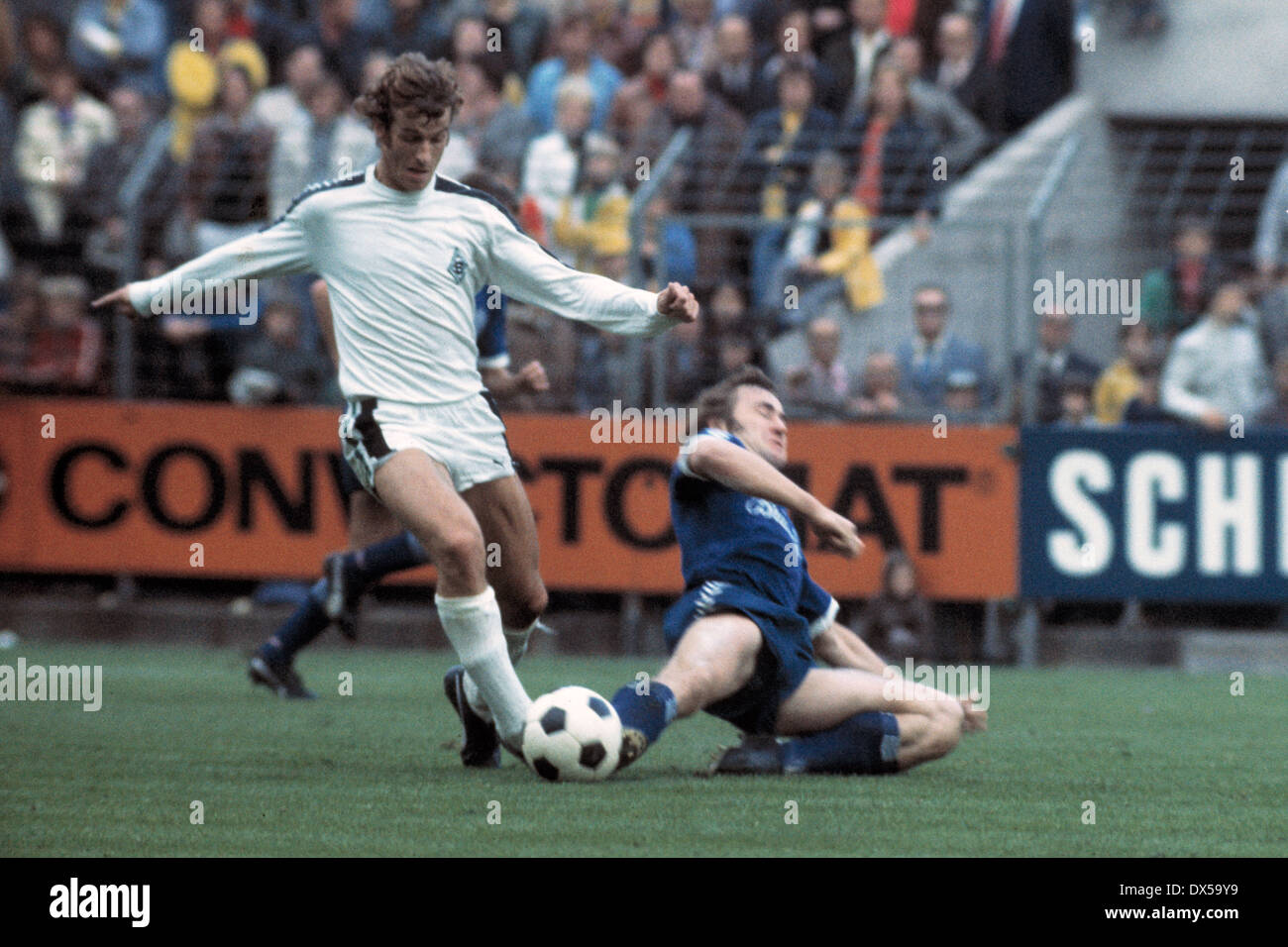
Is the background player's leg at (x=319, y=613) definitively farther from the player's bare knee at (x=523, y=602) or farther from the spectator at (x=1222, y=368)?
the spectator at (x=1222, y=368)

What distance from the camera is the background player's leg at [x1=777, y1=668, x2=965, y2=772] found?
7.67m

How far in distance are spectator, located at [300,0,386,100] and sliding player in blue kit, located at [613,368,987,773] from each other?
32.8 feet

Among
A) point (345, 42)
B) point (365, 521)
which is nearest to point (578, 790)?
point (365, 521)

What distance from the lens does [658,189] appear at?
48.0 ft

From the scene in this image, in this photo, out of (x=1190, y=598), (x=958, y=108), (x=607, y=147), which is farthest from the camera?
(x=958, y=108)

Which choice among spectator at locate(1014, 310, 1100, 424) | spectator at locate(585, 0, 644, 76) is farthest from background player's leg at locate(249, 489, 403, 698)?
spectator at locate(585, 0, 644, 76)

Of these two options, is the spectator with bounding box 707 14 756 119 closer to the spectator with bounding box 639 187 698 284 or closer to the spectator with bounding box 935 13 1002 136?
the spectator with bounding box 935 13 1002 136

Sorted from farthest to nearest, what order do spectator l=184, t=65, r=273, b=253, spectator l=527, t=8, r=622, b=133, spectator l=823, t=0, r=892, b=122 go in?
spectator l=527, t=8, r=622, b=133
spectator l=823, t=0, r=892, b=122
spectator l=184, t=65, r=273, b=253

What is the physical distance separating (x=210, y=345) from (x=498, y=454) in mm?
7636

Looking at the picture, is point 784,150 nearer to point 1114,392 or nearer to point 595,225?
point 595,225

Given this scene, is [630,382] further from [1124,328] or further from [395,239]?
[395,239]

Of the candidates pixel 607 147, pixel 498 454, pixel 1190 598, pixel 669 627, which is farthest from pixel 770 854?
pixel 607 147

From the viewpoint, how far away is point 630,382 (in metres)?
14.6
